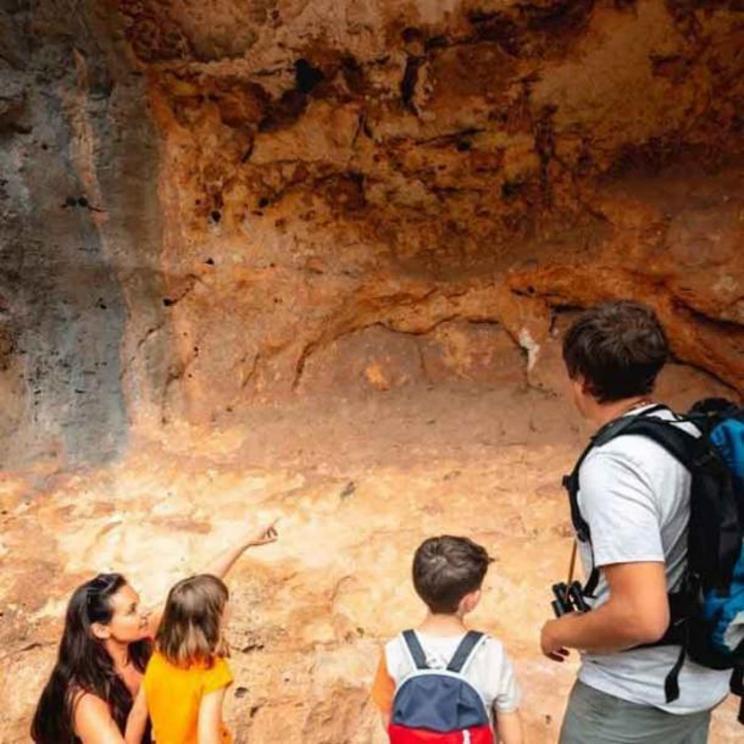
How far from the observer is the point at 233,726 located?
289 cm

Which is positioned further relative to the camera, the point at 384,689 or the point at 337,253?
the point at 337,253

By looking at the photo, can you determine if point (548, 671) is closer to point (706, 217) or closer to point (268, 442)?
point (268, 442)

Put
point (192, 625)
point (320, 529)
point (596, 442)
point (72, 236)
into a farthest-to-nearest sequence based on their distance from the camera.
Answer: point (72, 236)
point (320, 529)
point (192, 625)
point (596, 442)

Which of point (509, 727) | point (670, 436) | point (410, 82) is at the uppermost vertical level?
point (410, 82)

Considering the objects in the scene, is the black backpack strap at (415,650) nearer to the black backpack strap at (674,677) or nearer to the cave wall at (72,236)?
the black backpack strap at (674,677)

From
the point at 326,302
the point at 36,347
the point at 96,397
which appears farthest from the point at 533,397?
the point at 36,347

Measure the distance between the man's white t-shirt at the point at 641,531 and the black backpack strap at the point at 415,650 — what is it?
14.6 inches

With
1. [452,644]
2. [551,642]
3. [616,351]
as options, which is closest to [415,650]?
[452,644]

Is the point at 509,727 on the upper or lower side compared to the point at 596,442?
lower

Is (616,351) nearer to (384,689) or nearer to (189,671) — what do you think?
(384,689)

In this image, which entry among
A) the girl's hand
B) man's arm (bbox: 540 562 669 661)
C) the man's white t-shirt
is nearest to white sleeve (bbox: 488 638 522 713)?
the man's white t-shirt

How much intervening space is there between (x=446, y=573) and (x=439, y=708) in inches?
11.0

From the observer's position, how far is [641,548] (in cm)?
140

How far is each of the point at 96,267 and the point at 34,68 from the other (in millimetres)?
1041
